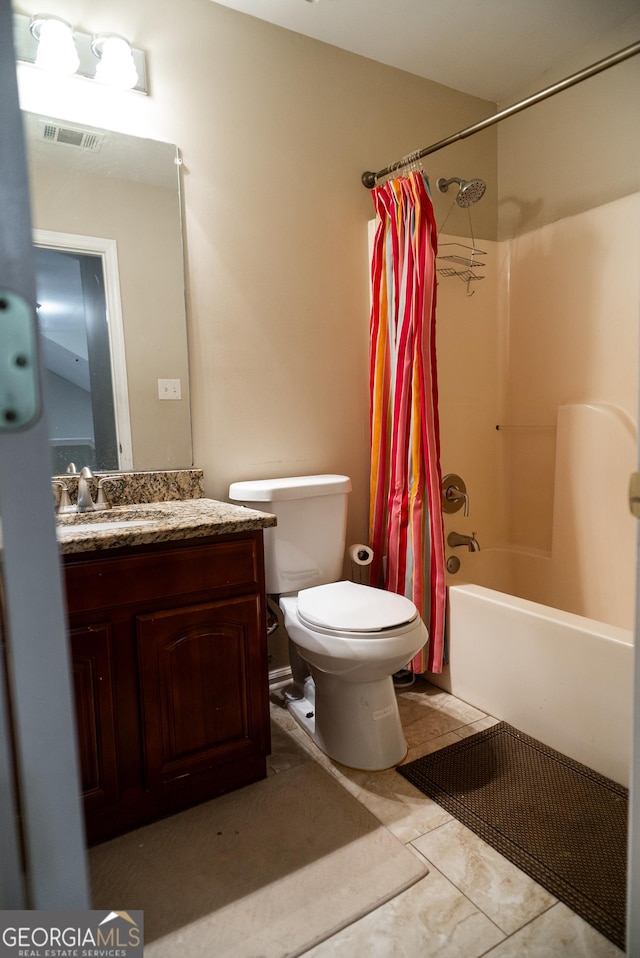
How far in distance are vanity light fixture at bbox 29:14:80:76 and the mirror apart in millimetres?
147

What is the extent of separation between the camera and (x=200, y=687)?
155 cm

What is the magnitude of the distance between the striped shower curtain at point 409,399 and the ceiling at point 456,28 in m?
0.60

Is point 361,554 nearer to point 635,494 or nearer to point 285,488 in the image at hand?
point 285,488

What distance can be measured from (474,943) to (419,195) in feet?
7.21

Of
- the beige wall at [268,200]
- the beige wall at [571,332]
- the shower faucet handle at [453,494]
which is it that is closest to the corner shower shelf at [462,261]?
the beige wall at [571,332]

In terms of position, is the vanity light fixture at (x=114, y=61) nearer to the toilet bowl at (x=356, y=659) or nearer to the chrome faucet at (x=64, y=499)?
the chrome faucet at (x=64, y=499)

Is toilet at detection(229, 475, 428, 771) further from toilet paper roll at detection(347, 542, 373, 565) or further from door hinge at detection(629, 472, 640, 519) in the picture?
door hinge at detection(629, 472, 640, 519)

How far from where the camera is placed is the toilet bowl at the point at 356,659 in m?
1.63

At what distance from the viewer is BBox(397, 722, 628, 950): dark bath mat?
4.23ft

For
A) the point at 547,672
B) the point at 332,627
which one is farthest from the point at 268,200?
the point at 547,672

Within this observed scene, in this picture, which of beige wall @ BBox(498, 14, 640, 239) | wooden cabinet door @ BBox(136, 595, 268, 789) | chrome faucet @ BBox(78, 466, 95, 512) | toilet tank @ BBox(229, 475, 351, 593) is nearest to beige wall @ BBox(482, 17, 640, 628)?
beige wall @ BBox(498, 14, 640, 239)

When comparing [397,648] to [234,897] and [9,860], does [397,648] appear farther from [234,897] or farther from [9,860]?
[9,860]

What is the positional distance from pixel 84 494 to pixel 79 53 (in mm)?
1394

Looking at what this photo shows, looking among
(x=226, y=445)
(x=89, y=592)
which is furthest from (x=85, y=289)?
(x=89, y=592)
